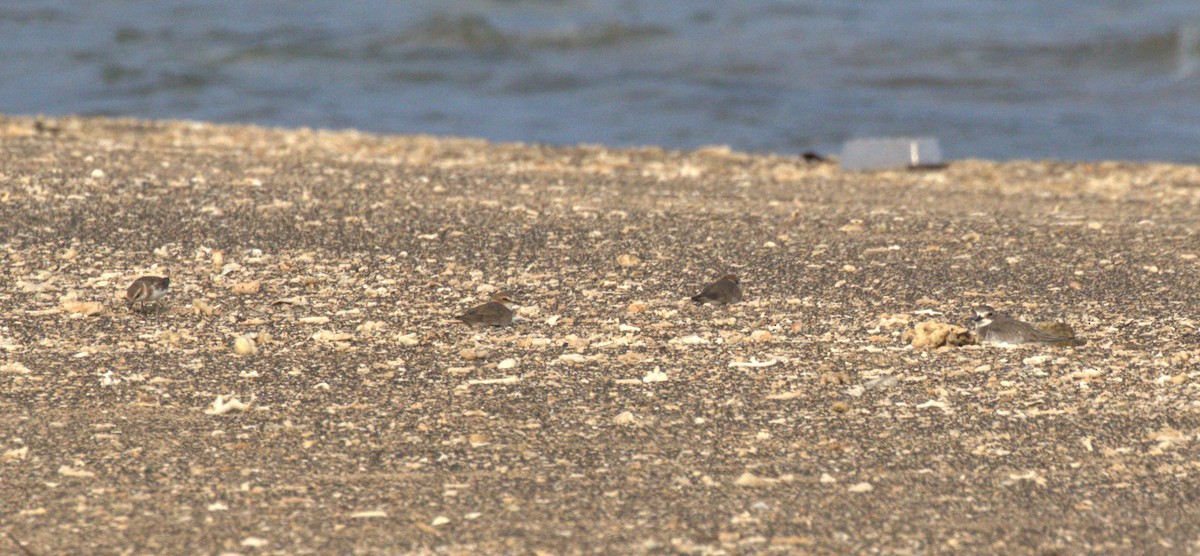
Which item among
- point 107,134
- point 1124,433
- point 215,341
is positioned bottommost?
point 1124,433

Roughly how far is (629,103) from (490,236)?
6516 mm

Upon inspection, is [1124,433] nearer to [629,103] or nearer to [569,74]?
[629,103]

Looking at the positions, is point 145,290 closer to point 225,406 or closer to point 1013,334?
point 225,406

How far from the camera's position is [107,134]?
288 inches

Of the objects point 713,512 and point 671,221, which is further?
point 671,221

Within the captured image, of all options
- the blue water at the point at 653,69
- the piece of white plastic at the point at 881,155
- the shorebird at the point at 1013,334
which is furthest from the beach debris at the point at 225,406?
the blue water at the point at 653,69

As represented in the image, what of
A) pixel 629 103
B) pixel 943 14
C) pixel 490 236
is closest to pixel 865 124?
pixel 629 103

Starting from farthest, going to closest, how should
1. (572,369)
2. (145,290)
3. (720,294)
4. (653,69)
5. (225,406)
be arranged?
(653,69) < (720,294) < (145,290) < (572,369) < (225,406)

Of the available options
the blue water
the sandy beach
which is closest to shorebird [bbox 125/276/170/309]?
the sandy beach

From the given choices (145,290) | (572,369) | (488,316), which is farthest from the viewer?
(145,290)

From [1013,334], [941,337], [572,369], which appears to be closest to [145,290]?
[572,369]

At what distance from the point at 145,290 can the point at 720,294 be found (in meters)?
1.59

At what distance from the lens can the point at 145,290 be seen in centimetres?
408

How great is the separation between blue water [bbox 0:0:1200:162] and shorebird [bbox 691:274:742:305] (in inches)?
216
